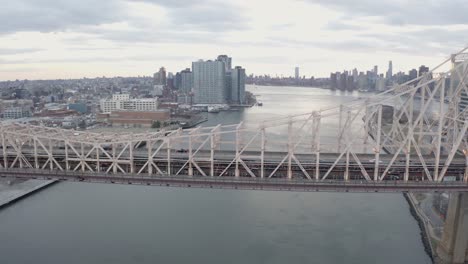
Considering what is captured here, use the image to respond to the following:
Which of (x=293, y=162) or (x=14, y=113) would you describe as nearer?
Answer: (x=293, y=162)

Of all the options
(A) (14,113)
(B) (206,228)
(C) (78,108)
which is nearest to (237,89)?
(C) (78,108)

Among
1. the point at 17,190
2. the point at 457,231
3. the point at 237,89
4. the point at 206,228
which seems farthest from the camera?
the point at 237,89

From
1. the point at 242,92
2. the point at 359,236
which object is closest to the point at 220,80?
the point at 242,92

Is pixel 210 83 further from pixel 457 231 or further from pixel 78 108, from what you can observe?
pixel 457 231

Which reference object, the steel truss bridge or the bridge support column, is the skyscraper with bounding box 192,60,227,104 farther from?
the bridge support column

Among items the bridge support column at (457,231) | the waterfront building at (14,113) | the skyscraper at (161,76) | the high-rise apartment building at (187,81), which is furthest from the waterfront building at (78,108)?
the skyscraper at (161,76)

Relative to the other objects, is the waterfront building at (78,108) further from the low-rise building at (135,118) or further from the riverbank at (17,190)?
the riverbank at (17,190)

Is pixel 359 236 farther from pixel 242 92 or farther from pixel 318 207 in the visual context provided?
pixel 242 92
